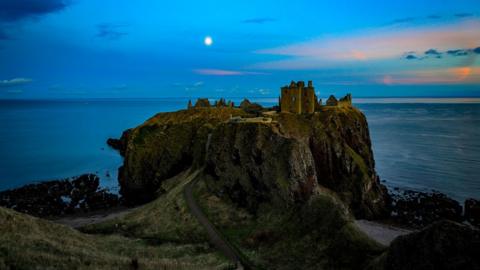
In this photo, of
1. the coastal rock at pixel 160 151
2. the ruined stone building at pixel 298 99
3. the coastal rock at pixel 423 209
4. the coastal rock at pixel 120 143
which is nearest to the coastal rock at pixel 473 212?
the coastal rock at pixel 423 209

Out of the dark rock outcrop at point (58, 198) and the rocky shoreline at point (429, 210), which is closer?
the rocky shoreline at point (429, 210)

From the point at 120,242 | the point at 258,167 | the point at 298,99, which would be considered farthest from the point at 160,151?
the point at 120,242

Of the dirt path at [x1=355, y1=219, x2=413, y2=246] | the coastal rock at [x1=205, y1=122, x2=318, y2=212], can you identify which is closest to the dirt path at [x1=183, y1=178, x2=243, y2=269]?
the coastal rock at [x1=205, y1=122, x2=318, y2=212]

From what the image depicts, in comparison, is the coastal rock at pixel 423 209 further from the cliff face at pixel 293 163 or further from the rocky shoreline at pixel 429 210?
the cliff face at pixel 293 163

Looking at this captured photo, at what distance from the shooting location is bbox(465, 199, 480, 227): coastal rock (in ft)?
217

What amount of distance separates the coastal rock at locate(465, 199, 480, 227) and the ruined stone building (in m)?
38.6

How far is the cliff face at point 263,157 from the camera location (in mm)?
57594

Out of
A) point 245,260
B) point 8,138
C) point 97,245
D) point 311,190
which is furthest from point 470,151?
point 8,138

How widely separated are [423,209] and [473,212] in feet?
28.1

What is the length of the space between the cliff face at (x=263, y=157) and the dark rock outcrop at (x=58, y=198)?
6861 mm

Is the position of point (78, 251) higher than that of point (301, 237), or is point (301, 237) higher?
point (78, 251)

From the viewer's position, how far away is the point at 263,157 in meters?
59.7

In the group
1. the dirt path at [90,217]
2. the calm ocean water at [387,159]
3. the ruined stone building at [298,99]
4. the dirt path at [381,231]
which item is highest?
the ruined stone building at [298,99]

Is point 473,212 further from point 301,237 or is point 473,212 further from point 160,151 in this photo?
point 160,151
